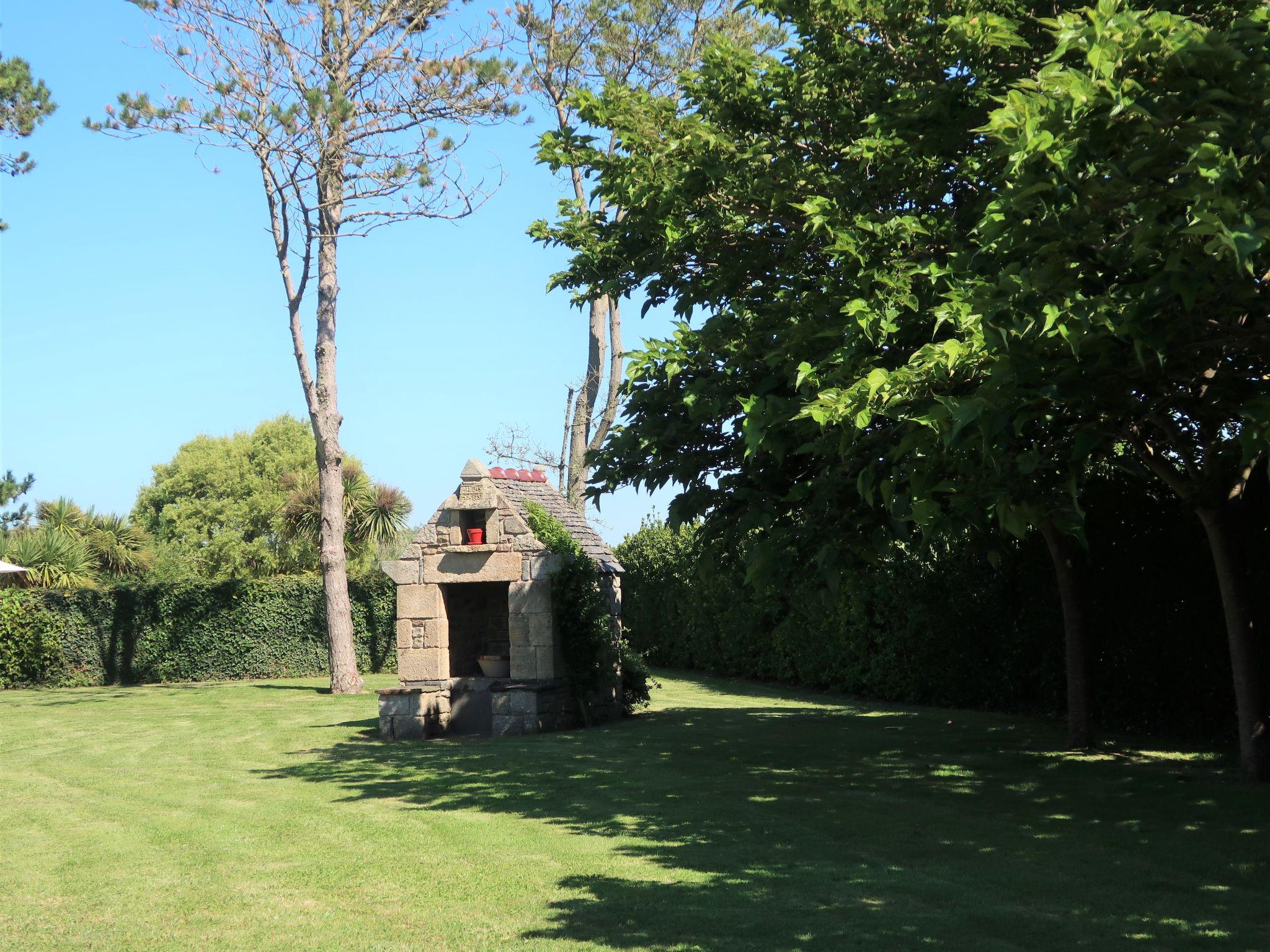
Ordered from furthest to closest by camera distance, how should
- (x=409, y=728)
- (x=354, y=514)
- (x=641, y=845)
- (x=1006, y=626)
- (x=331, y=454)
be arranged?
1. (x=354, y=514)
2. (x=331, y=454)
3. (x=1006, y=626)
4. (x=409, y=728)
5. (x=641, y=845)

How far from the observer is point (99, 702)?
64.4 feet

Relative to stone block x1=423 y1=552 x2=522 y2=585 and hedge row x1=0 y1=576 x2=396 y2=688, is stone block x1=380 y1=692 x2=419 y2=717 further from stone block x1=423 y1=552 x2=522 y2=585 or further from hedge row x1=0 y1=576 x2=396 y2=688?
hedge row x1=0 y1=576 x2=396 y2=688

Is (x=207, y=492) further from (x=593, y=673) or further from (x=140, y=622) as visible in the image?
(x=593, y=673)

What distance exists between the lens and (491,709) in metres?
14.3

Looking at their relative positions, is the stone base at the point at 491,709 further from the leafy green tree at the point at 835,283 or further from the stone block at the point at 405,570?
the leafy green tree at the point at 835,283

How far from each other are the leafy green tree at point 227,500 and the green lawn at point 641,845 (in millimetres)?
36494

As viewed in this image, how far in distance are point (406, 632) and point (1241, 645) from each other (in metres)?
9.31

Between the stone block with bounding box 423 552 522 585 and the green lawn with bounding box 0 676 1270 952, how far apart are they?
6.61 ft

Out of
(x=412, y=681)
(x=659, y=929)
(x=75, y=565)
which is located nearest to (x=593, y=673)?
(x=412, y=681)

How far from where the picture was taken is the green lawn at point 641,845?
5.46 meters

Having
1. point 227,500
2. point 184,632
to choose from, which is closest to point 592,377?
point 184,632

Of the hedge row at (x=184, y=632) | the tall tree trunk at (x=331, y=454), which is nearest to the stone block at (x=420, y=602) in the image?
the tall tree trunk at (x=331, y=454)

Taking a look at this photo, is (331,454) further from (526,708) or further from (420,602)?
(526,708)

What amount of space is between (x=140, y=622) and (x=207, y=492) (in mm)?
29924
